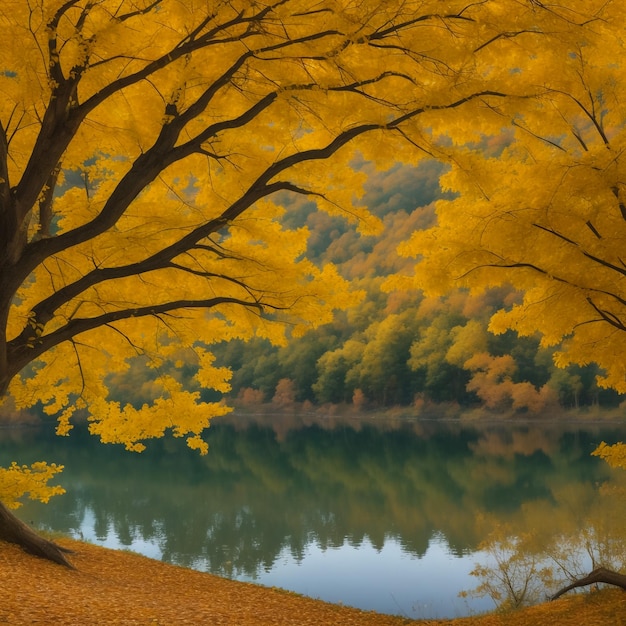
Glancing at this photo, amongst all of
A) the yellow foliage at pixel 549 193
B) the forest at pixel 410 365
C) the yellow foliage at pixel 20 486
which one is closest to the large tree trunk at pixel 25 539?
the yellow foliage at pixel 20 486

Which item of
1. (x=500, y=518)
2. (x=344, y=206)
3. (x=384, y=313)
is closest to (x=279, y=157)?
(x=344, y=206)

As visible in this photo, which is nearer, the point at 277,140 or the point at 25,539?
the point at 277,140

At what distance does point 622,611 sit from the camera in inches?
249

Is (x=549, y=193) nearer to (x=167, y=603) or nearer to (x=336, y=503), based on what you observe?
(x=167, y=603)

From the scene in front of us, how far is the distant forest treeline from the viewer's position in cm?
5278

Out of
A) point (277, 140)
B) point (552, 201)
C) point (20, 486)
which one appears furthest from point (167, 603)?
point (552, 201)

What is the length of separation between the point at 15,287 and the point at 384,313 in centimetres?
7124

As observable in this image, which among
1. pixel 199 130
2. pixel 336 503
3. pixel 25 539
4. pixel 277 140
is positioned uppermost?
pixel 199 130

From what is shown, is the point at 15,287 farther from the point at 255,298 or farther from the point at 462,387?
the point at 462,387

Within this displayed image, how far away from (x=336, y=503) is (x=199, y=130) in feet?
62.2

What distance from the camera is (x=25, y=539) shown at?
8641 mm

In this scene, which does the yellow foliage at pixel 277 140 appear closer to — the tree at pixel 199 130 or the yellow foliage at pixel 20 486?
the tree at pixel 199 130

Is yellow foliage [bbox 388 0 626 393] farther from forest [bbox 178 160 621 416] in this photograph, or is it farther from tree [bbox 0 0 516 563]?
forest [bbox 178 160 621 416]

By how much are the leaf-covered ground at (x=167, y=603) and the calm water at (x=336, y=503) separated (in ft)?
15.8
